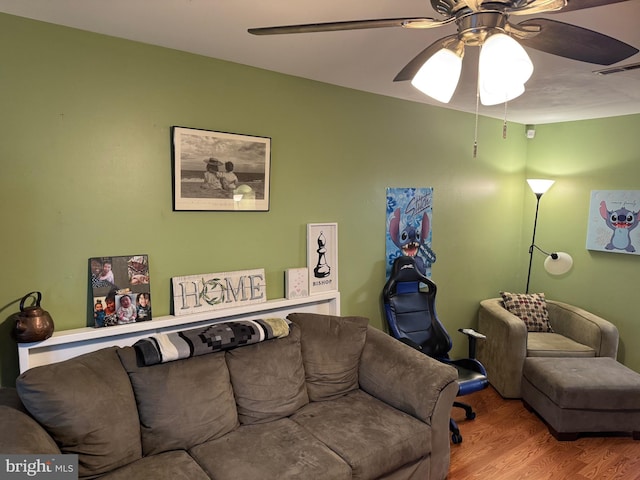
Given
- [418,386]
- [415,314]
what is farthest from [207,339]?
[415,314]

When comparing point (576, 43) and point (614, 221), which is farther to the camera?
point (614, 221)

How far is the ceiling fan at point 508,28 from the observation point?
1206 millimetres

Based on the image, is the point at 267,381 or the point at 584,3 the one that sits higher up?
the point at 584,3

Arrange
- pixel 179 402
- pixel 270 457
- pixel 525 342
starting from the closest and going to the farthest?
pixel 270 457, pixel 179 402, pixel 525 342

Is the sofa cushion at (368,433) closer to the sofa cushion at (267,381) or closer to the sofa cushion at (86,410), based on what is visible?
the sofa cushion at (267,381)

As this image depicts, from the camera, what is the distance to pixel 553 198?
438 cm

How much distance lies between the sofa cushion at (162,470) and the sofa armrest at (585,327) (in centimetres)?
329

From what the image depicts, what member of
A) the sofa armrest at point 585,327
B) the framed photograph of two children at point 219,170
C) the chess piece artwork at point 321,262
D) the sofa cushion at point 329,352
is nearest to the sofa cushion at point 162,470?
the sofa cushion at point 329,352

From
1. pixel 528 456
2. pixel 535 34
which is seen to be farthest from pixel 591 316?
pixel 535 34

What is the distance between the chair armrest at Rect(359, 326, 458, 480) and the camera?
7.83ft

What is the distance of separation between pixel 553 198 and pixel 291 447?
3697 millimetres

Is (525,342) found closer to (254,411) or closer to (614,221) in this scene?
(614,221)

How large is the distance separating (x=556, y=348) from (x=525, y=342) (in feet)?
1.05

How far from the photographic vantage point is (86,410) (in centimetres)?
186
